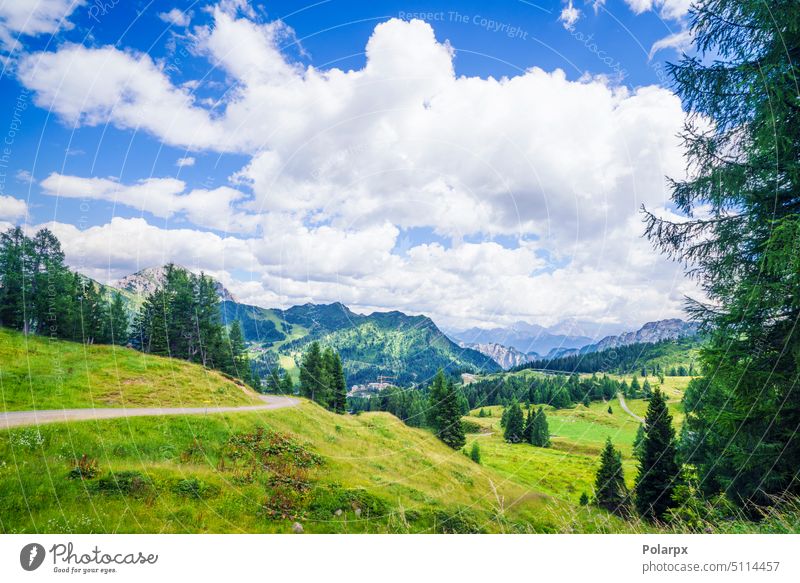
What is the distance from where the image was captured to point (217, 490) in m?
6.89

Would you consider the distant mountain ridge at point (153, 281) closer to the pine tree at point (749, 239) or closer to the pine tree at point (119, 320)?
the pine tree at point (119, 320)

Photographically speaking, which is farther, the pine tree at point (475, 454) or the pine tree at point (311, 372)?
the pine tree at point (311, 372)

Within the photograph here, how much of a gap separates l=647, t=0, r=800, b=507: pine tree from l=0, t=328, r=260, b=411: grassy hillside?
12.3 meters

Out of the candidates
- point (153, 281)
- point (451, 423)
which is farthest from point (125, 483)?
point (451, 423)

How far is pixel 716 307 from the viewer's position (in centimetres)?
638

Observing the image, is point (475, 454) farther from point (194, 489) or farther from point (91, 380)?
point (91, 380)

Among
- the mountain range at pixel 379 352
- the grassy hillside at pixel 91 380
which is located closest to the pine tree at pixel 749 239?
the mountain range at pixel 379 352

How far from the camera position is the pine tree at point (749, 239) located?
553 cm

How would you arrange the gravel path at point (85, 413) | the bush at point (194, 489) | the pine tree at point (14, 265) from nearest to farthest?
1. the bush at point (194, 489)
2. the pine tree at point (14, 265)
3. the gravel path at point (85, 413)

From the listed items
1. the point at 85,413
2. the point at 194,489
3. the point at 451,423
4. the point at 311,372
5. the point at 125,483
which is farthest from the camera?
the point at 311,372
